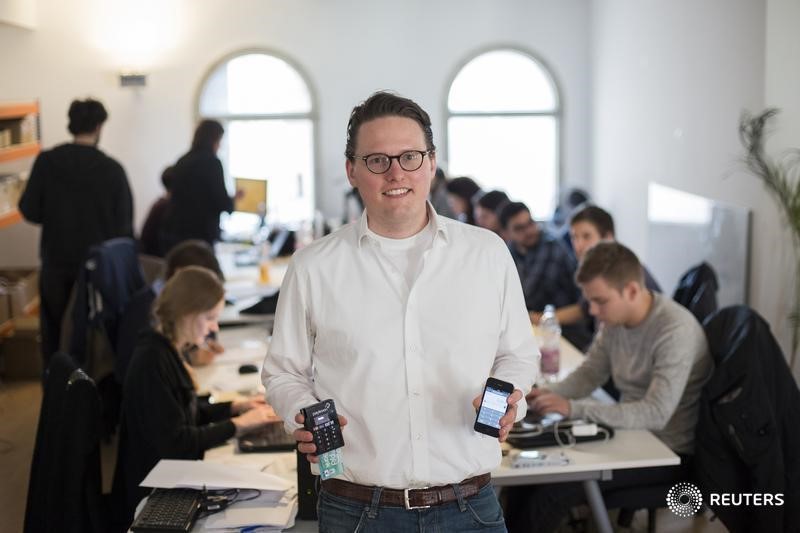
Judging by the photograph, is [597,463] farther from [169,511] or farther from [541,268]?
[541,268]

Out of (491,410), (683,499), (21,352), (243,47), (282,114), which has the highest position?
(243,47)

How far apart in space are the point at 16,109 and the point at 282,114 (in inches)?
95.9

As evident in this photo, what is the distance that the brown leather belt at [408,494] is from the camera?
76.5 inches

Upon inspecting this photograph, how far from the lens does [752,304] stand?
5.12 metres

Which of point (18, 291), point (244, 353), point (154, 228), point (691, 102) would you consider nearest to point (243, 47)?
point (154, 228)

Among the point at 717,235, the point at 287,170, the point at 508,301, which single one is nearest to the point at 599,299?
the point at 508,301

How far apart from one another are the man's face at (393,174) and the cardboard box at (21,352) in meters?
5.15

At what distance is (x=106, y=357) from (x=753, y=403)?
2771 mm

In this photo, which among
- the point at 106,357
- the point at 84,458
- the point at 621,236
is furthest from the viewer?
the point at 621,236

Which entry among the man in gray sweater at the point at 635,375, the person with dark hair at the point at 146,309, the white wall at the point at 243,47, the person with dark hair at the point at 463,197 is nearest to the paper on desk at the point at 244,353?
the person with dark hair at the point at 146,309

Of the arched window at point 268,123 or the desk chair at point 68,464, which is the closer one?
the desk chair at point 68,464

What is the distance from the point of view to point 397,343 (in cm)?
194

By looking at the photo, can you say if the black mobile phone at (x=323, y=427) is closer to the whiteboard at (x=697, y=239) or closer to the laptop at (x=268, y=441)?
the laptop at (x=268, y=441)

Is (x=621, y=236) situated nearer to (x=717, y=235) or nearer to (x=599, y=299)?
(x=717, y=235)
